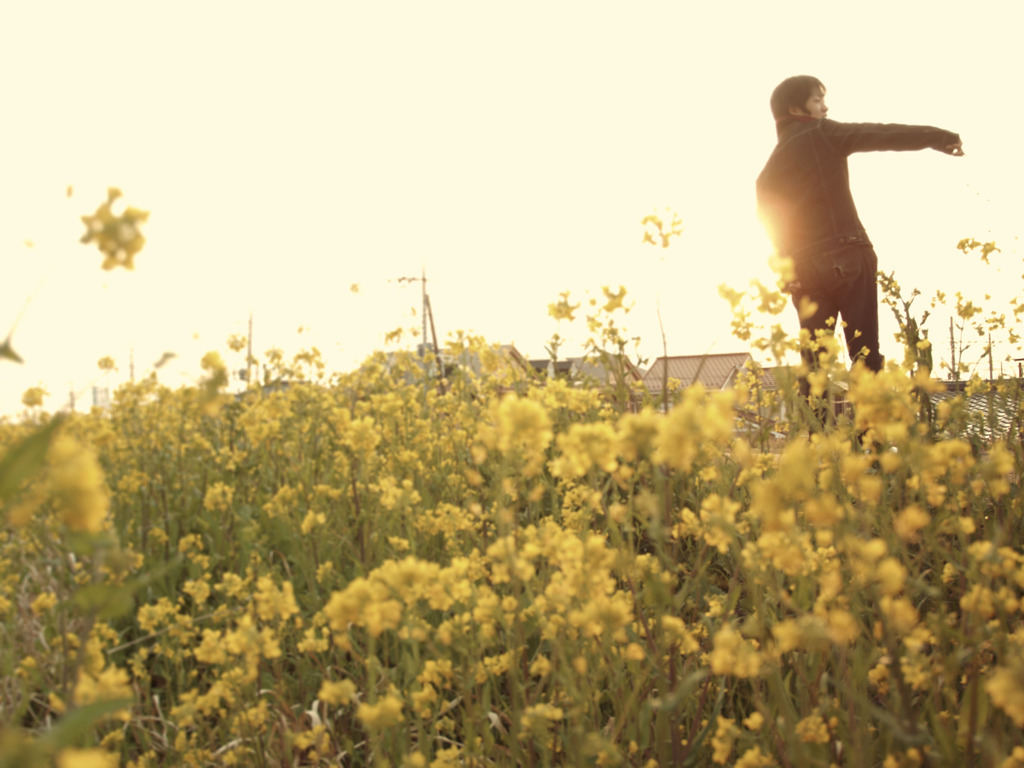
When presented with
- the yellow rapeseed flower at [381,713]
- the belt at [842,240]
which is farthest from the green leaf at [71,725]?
the belt at [842,240]

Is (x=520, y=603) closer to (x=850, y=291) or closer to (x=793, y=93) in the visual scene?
(x=850, y=291)

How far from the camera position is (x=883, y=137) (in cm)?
374

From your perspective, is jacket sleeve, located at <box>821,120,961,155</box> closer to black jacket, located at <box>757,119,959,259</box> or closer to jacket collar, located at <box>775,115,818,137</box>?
black jacket, located at <box>757,119,959,259</box>

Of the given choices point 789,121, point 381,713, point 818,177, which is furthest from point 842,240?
point 381,713

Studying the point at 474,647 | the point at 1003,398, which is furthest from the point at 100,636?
the point at 1003,398

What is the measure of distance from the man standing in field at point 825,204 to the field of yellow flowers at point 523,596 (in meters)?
0.76

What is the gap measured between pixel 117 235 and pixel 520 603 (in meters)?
1.47

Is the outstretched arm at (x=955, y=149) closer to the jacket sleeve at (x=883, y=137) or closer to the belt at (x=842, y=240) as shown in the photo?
the jacket sleeve at (x=883, y=137)

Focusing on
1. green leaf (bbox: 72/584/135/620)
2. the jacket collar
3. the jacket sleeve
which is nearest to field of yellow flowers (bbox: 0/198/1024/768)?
green leaf (bbox: 72/584/135/620)

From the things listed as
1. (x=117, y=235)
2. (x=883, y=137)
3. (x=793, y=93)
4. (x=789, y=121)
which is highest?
(x=793, y=93)

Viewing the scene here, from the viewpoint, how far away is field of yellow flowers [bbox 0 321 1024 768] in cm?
98

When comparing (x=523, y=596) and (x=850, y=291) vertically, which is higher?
(x=850, y=291)

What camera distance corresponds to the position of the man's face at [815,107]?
405cm

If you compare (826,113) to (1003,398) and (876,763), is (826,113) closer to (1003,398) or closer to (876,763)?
(1003,398)
